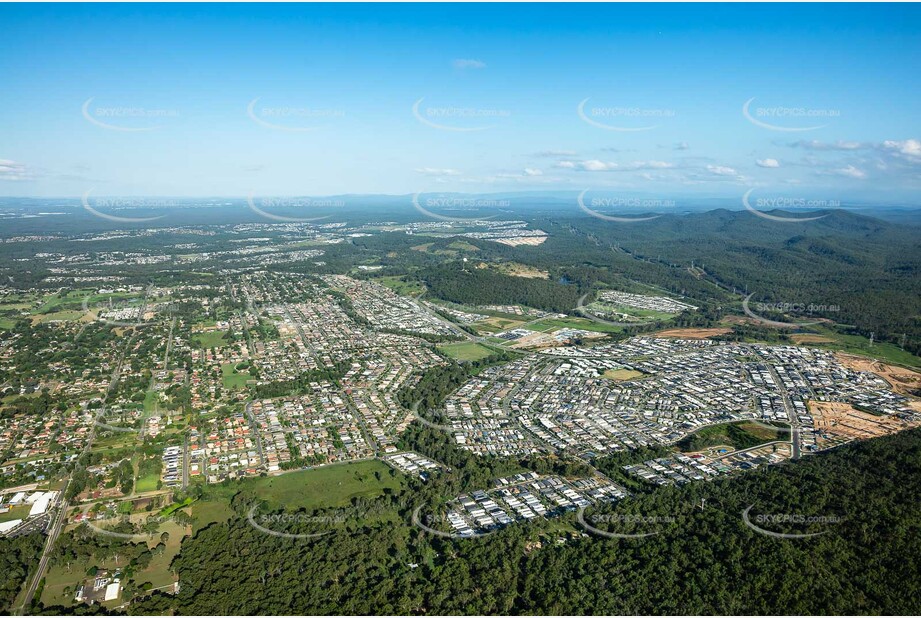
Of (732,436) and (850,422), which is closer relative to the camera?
(732,436)

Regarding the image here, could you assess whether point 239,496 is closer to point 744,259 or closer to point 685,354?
point 685,354

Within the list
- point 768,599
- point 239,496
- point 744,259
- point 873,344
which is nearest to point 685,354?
point 873,344

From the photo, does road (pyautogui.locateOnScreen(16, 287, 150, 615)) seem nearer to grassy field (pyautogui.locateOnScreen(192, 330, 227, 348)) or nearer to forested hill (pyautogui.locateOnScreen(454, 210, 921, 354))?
grassy field (pyautogui.locateOnScreen(192, 330, 227, 348))

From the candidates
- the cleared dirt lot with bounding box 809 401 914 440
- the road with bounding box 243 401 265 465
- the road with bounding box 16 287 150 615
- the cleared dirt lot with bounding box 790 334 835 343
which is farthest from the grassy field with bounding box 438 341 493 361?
the cleared dirt lot with bounding box 790 334 835 343

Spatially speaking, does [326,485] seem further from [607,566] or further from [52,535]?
[607,566]

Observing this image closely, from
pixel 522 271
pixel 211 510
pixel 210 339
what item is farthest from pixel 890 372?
pixel 210 339
